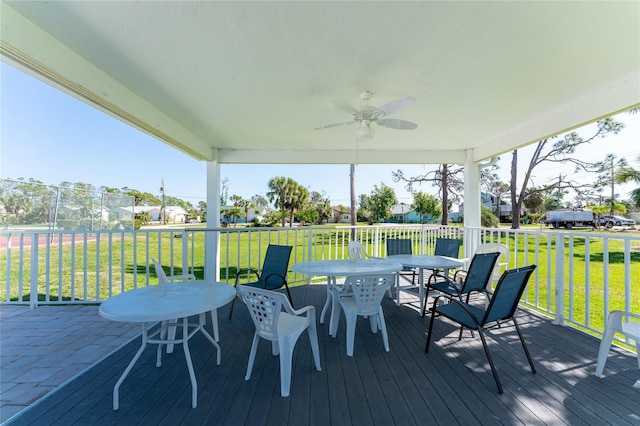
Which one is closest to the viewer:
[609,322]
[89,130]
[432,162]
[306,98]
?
[609,322]

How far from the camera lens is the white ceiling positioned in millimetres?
1841

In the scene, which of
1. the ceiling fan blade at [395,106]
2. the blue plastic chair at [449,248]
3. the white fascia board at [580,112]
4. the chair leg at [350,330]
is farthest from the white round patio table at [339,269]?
the white fascia board at [580,112]

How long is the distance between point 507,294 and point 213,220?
503 centimetres

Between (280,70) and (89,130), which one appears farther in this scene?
(89,130)

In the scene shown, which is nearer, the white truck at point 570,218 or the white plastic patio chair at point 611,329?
the white plastic patio chair at point 611,329

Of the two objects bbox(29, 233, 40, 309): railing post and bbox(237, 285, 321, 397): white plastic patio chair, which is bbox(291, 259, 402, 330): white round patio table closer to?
bbox(237, 285, 321, 397): white plastic patio chair

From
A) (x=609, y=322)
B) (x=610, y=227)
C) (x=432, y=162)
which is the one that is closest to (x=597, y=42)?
(x=609, y=322)

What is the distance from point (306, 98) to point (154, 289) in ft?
8.47

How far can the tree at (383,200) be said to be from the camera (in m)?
19.7

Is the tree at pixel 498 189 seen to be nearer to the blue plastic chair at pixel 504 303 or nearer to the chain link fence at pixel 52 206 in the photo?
the blue plastic chair at pixel 504 303

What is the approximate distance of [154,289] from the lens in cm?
219

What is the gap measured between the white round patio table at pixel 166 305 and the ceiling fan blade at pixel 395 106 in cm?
227

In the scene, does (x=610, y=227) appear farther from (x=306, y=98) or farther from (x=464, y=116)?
(x=306, y=98)

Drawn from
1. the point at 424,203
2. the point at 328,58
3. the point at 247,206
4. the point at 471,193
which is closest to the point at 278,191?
the point at 247,206
